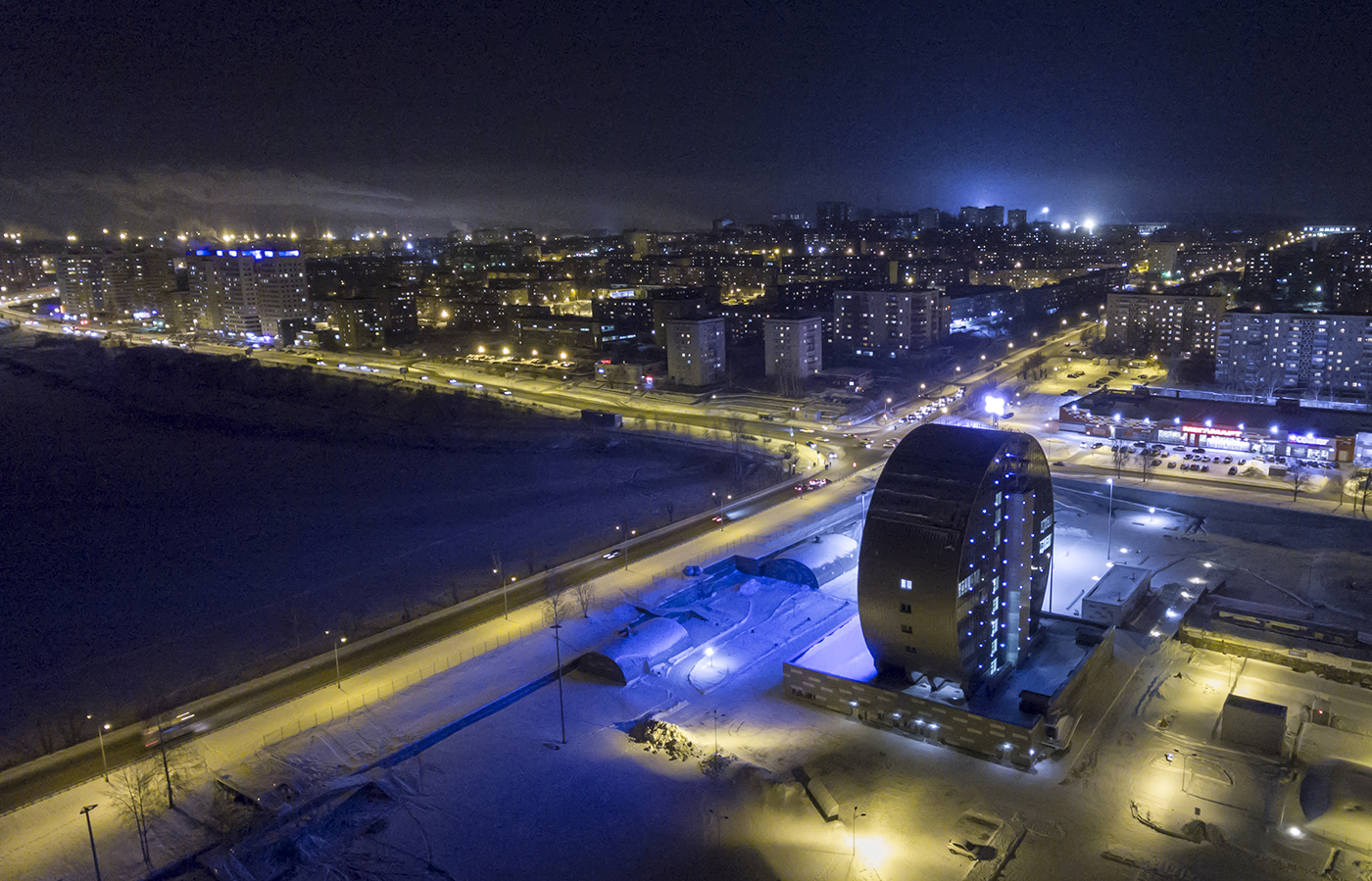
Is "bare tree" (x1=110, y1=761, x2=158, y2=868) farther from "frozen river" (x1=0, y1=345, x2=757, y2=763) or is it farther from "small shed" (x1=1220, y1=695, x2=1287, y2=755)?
"small shed" (x1=1220, y1=695, x2=1287, y2=755)

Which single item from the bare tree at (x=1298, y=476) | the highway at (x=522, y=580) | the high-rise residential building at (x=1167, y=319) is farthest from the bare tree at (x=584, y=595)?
the high-rise residential building at (x=1167, y=319)

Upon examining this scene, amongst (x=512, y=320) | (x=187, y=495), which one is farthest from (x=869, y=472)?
(x=512, y=320)

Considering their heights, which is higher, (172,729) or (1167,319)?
(1167,319)

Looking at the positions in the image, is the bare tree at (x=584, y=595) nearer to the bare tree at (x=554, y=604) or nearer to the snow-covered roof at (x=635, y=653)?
the bare tree at (x=554, y=604)

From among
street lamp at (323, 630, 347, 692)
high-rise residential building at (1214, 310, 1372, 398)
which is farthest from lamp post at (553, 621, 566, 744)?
high-rise residential building at (1214, 310, 1372, 398)

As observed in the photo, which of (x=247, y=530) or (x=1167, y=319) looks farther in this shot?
(x=1167, y=319)

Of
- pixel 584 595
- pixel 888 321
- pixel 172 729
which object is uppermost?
pixel 888 321

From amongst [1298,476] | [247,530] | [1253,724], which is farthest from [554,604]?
[1298,476]

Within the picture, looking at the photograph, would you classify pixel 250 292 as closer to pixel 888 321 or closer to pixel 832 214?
pixel 888 321
